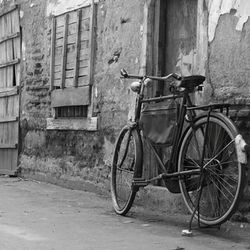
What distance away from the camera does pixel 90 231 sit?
477cm

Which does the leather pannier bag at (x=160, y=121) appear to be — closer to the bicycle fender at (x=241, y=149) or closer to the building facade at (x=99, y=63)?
the building facade at (x=99, y=63)

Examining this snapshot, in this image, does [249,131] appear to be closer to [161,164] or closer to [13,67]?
[161,164]

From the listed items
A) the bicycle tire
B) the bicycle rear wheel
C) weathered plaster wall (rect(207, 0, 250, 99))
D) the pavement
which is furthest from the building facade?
the pavement

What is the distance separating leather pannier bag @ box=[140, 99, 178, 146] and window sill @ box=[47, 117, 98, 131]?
7.03 feet

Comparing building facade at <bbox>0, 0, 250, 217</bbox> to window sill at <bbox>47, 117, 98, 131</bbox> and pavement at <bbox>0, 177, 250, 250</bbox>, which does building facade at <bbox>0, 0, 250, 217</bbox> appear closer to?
window sill at <bbox>47, 117, 98, 131</bbox>

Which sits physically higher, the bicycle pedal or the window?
the window

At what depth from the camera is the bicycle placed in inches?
173

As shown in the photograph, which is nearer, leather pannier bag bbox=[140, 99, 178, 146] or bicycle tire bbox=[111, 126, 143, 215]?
leather pannier bag bbox=[140, 99, 178, 146]

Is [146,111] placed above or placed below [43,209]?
above

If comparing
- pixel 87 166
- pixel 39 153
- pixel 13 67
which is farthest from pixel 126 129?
pixel 13 67

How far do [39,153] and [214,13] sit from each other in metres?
4.46

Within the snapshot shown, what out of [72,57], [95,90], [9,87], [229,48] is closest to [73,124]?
[95,90]

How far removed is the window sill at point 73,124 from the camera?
7.52 meters

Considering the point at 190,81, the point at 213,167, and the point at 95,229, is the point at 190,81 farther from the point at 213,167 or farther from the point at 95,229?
the point at 95,229
